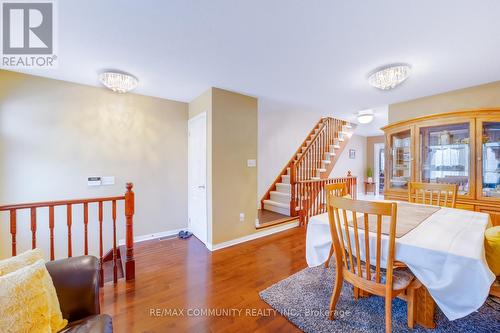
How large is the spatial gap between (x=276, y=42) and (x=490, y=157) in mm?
3111

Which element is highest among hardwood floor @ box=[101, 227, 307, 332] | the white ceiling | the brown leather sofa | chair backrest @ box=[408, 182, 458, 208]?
the white ceiling

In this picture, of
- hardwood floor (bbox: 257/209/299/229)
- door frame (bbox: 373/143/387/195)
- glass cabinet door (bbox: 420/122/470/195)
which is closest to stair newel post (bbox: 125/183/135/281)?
hardwood floor (bbox: 257/209/299/229)

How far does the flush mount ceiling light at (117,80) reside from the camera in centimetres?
238

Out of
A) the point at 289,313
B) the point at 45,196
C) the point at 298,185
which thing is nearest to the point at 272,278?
the point at 289,313

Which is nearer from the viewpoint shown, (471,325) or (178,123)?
(471,325)

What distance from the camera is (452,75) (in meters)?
2.54

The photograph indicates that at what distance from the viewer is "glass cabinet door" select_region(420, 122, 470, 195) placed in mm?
2805

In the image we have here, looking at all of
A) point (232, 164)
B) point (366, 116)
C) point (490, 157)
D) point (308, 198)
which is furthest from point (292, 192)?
point (490, 157)

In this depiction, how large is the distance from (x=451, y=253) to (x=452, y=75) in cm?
250

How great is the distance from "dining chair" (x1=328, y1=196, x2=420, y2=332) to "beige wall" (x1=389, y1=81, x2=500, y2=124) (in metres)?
2.80

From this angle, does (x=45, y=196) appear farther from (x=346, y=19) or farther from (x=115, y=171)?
(x=346, y=19)

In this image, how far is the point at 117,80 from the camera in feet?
7.95

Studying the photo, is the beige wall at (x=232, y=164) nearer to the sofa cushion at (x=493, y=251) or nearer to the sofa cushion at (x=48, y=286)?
the sofa cushion at (x=48, y=286)

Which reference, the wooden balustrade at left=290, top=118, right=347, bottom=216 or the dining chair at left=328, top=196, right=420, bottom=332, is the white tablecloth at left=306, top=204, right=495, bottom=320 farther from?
the wooden balustrade at left=290, top=118, right=347, bottom=216
